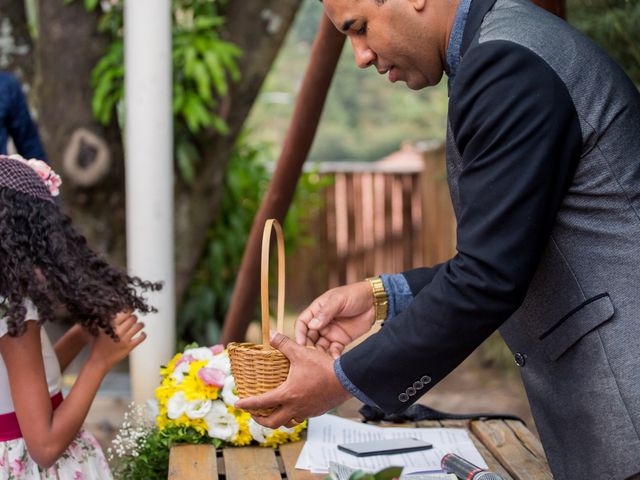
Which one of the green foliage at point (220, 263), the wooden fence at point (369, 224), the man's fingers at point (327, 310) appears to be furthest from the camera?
the wooden fence at point (369, 224)

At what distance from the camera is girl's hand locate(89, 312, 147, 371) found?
8.07 ft

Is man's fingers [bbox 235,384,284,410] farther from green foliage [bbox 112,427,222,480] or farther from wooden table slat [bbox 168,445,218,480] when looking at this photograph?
green foliage [bbox 112,427,222,480]

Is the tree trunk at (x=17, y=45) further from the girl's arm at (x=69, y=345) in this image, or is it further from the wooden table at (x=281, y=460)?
the wooden table at (x=281, y=460)

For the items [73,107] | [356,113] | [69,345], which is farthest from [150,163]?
[356,113]

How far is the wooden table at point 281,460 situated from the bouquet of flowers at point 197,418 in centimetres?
3

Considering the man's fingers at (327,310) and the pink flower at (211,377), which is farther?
the pink flower at (211,377)

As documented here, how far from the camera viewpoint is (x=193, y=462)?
2246 millimetres

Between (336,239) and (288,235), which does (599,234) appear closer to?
(288,235)

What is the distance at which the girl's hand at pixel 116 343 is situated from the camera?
2.46 metres

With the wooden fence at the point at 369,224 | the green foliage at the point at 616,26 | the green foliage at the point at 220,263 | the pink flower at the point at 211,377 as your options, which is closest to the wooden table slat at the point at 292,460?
the pink flower at the point at 211,377

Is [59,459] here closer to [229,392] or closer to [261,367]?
[229,392]

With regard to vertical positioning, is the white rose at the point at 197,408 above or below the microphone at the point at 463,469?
below

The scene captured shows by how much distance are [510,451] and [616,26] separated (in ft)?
7.70

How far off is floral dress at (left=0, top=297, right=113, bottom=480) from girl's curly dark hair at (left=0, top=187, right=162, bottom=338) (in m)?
0.05
